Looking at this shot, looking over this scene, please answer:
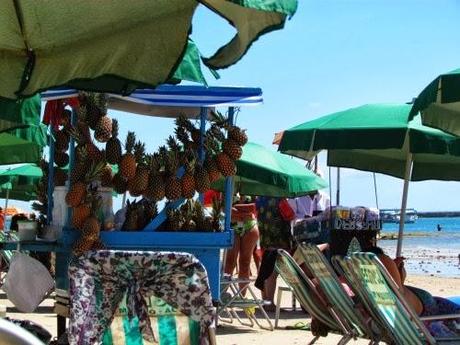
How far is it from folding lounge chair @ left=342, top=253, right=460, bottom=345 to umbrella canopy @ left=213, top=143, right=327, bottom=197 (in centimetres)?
358

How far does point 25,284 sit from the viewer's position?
5141 mm

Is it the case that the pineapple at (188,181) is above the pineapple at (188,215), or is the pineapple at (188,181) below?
above

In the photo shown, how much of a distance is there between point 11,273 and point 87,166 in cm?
88

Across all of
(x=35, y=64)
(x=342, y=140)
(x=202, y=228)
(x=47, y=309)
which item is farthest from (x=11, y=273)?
(x=47, y=309)

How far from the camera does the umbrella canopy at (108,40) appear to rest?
337 centimetres

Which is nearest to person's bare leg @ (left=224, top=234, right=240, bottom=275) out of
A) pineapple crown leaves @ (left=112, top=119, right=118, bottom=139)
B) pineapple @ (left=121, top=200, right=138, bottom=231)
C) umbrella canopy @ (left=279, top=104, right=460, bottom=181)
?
umbrella canopy @ (left=279, top=104, right=460, bottom=181)

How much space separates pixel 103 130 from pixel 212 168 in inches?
33.8

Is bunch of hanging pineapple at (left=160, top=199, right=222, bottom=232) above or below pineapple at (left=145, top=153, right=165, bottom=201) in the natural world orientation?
below

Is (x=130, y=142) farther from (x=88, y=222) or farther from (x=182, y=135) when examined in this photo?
(x=88, y=222)

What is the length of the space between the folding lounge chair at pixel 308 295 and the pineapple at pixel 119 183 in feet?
4.55

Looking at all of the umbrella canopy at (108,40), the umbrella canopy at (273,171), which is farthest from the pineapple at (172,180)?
the umbrella canopy at (273,171)

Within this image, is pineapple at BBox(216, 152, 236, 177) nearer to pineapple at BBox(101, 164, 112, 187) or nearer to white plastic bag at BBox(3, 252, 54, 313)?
pineapple at BBox(101, 164, 112, 187)

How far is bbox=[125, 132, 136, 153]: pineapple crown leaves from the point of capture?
5617mm

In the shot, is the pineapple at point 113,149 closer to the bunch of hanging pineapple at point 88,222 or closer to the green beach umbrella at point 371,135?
the bunch of hanging pineapple at point 88,222
